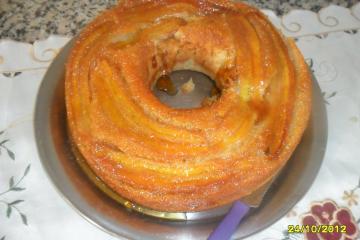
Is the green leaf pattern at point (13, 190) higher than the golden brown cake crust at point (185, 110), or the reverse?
the golden brown cake crust at point (185, 110)

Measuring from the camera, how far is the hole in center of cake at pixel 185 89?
4.07ft

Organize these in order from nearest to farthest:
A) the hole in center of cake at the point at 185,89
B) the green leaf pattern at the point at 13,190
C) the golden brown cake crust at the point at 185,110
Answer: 1. the golden brown cake crust at the point at 185,110
2. the green leaf pattern at the point at 13,190
3. the hole in center of cake at the point at 185,89

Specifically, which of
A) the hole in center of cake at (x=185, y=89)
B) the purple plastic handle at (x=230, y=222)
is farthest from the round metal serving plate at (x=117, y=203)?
the hole in center of cake at (x=185, y=89)

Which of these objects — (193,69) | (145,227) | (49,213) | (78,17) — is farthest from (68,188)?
(78,17)

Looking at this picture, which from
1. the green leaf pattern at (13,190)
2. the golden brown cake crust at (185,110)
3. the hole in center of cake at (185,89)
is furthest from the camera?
the hole in center of cake at (185,89)

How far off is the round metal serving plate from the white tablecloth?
0.25ft

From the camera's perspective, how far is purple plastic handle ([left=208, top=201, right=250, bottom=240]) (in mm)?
1015

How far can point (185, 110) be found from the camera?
1.07 meters

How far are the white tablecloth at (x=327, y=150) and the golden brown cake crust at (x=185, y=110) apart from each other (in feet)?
0.64

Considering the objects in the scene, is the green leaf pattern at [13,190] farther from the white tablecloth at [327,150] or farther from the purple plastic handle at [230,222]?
the purple plastic handle at [230,222]

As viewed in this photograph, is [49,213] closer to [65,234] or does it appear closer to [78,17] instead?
[65,234]

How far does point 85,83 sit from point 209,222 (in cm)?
45

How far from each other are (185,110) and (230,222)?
28cm

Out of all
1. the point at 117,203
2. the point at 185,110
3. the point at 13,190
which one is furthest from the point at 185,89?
the point at 13,190
